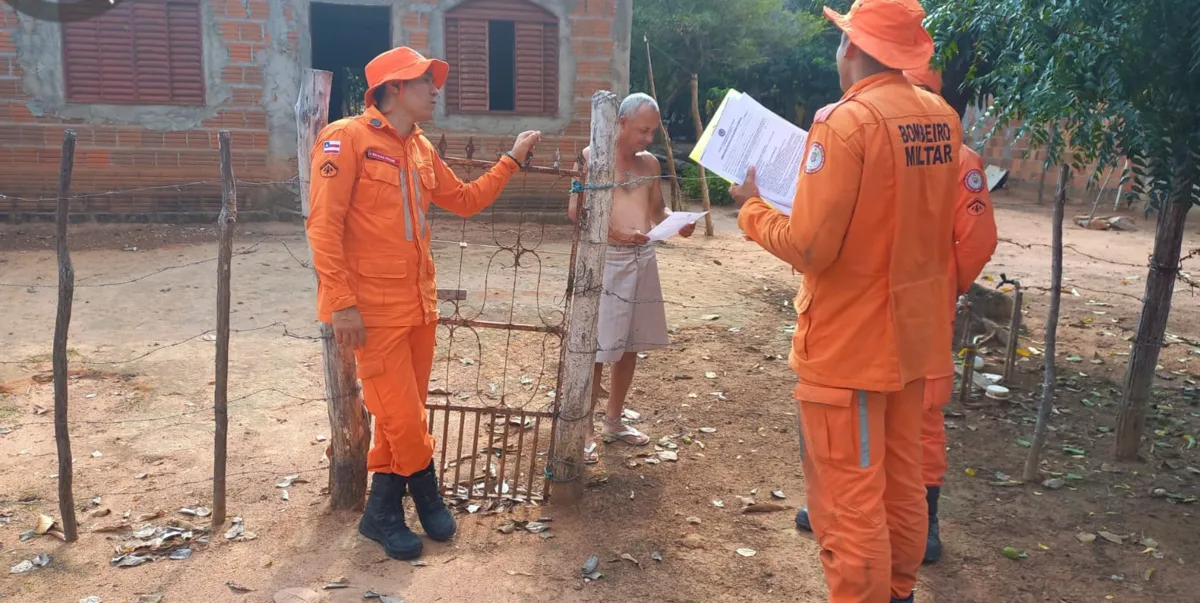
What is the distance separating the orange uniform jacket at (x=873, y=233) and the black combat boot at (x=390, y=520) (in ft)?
5.78

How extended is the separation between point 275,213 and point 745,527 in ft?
31.0

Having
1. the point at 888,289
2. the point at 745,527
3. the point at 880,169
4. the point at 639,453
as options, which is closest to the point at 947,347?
the point at 888,289

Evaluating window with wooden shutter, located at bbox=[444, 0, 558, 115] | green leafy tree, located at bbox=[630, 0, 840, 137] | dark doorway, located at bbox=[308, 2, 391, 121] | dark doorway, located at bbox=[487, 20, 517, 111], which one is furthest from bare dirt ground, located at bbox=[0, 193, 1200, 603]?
green leafy tree, located at bbox=[630, 0, 840, 137]

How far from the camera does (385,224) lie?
3.31 metres

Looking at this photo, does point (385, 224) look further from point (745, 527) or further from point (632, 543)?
point (745, 527)

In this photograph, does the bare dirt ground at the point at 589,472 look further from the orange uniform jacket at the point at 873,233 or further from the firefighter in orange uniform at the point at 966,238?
the orange uniform jacket at the point at 873,233

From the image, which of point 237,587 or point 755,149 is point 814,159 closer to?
point 755,149

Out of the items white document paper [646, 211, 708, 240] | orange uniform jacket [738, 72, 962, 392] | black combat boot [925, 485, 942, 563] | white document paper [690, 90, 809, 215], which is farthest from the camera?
white document paper [646, 211, 708, 240]

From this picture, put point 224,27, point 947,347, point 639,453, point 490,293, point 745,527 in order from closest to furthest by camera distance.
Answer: point 947,347 < point 745,527 < point 639,453 < point 490,293 < point 224,27

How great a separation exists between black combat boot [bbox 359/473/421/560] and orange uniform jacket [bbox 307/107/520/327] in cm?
70

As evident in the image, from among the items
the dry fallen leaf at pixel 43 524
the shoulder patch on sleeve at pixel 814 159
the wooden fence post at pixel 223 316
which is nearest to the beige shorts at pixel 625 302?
the wooden fence post at pixel 223 316

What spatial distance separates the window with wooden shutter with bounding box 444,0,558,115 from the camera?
11453mm

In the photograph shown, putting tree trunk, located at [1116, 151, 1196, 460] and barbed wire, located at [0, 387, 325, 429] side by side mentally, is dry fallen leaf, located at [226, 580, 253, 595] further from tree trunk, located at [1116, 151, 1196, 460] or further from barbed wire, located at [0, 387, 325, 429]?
tree trunk, located at [1116, 151, 1196, 460]

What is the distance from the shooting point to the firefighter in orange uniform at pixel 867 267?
2.46 m
